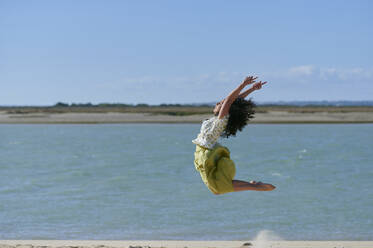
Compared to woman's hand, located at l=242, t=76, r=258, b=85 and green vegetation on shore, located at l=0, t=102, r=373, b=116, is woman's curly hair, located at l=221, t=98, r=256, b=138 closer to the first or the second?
woman's hand, located at l=242, t=76, r=258, b=85

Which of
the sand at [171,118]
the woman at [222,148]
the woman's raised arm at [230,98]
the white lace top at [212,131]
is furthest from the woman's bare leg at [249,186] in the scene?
the sand at [171,118]

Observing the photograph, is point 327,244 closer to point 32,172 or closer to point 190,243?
point 190,243

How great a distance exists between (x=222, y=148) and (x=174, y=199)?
8502mm

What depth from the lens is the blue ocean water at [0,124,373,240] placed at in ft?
37.2

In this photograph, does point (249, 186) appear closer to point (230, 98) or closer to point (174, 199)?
point (230, 98)

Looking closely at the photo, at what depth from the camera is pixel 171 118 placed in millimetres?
63531

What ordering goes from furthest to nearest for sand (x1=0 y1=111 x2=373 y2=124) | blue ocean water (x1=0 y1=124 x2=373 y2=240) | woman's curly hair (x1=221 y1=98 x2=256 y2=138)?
1. sand (x1=0 y1=111 x2=373 y2=124)
2. blue ocean water (x1=0 y1=124 x2=373 y2=240)
3. woman's curly hair (x1=221 y1=98 x2=256 y2=138)

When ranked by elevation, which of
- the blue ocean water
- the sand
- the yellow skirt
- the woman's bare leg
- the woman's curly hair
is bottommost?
the woman's bare leg

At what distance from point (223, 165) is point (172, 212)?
6810mm

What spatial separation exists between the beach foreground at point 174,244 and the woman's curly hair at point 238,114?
335 cm

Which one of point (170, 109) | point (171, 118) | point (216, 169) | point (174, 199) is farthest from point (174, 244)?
point (170, 109)

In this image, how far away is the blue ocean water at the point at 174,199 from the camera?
11.3 meters

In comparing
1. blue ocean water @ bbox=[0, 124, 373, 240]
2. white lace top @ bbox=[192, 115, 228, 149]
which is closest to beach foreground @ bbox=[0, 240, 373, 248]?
blue ocean water @ bbox=[0, 124, 373, 240]

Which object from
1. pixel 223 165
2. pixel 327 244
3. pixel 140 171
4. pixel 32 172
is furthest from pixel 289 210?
pixel 32 172
